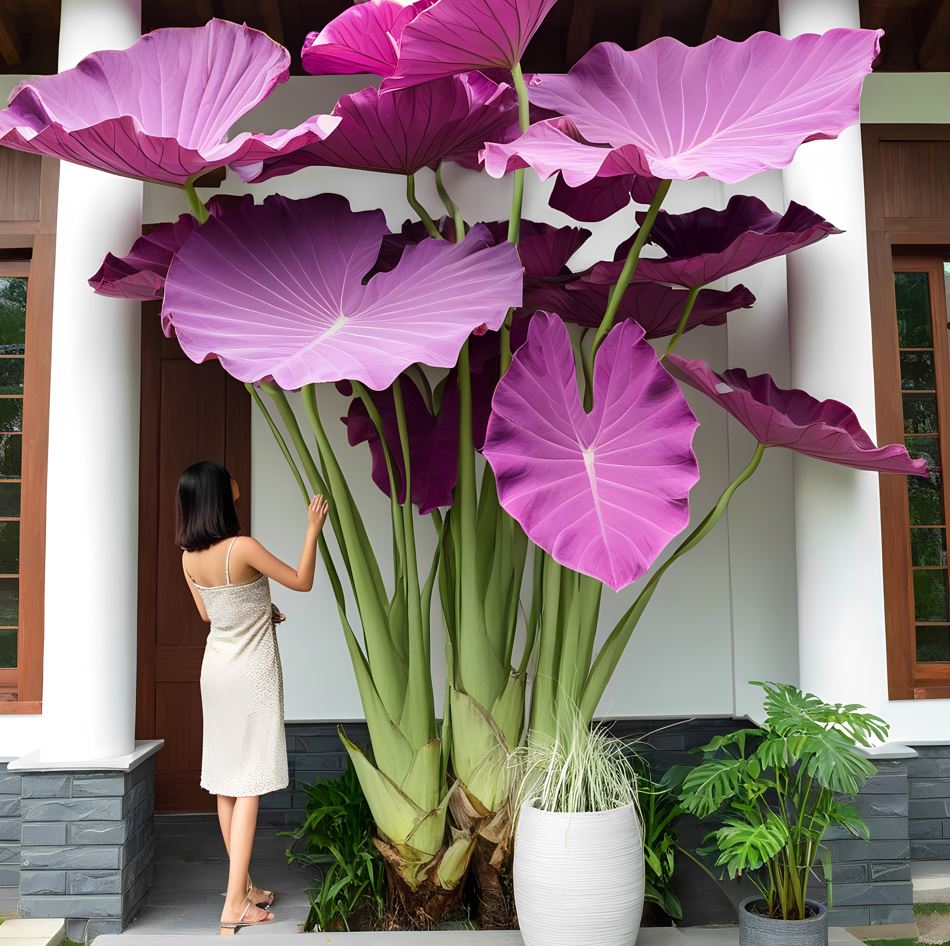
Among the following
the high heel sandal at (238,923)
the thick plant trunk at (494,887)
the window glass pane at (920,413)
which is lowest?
the high heel sandal at (238,923)

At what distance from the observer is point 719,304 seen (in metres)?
3.19

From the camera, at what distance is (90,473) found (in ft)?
9.71

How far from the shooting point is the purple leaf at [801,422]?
259 cm

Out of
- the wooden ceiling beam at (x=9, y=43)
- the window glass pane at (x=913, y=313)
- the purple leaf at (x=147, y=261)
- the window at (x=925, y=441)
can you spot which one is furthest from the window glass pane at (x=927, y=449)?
the wooden ceiling beam at (x=9, y=43)

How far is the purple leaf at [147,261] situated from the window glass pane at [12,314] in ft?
2.86

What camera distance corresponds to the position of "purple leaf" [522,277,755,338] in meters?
3.06

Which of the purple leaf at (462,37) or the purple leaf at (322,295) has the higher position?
the purple leaf at (462,37)

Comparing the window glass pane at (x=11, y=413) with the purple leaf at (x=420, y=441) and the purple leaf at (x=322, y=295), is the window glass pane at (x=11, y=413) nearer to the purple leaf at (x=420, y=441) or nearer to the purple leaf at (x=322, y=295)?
the purple leaf at (x=420, y=441)

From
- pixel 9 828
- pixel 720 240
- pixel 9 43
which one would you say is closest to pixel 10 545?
pixel 9 828

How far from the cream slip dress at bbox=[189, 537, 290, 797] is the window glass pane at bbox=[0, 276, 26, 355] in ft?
4.64

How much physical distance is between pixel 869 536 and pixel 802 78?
137 cm

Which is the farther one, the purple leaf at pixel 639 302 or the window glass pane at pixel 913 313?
the window glass pane at pixel 913 313

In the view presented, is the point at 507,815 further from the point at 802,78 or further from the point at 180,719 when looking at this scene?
the point at 802,78

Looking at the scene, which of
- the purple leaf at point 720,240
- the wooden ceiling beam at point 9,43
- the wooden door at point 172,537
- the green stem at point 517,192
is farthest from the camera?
the wooden door at point 172,537
